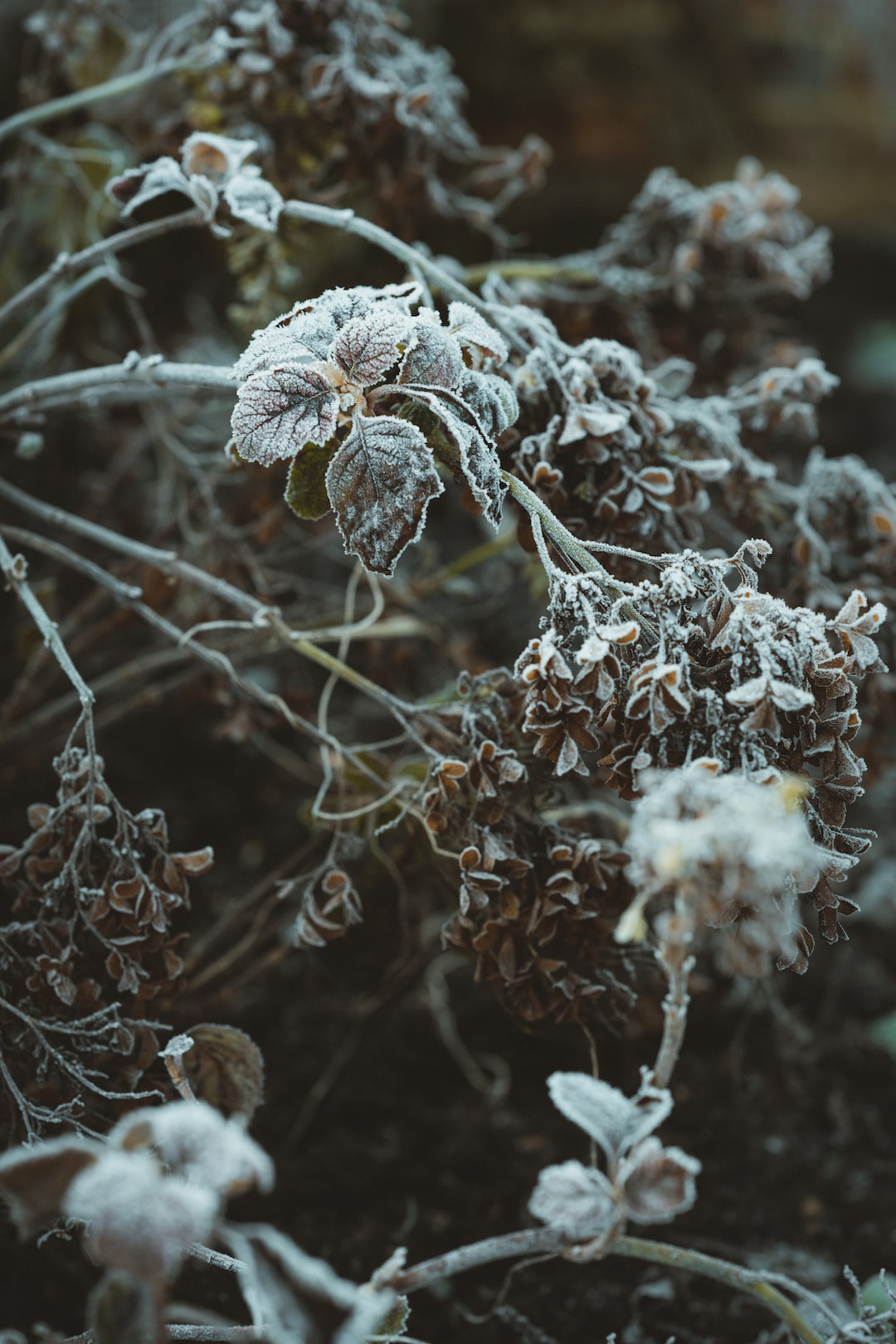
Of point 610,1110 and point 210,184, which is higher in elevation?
point 210,184

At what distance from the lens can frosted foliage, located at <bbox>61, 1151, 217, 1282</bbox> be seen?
0.48m

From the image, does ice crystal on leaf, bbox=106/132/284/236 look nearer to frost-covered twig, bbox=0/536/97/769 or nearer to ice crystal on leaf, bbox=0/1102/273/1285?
frost-covered twig, bbox=0/536/97/769

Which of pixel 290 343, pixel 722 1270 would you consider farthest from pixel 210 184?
pixel 722 1270

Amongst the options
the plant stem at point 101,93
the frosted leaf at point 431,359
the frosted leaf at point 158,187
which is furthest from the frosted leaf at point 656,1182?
the plant stem at point 101,93

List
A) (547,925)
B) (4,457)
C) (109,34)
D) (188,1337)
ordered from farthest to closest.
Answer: (4,457) → (109,34) → (547,925) → (188,1337)

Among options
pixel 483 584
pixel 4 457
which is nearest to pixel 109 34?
pixel 4 457

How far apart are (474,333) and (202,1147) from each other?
0.56m

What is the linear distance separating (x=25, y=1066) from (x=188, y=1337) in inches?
11.3

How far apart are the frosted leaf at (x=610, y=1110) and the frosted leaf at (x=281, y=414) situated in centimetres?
43

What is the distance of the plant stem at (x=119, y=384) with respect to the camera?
84cm

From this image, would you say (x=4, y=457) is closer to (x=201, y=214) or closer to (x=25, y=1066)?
(x=201, y=214)

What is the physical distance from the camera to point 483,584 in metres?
1.96

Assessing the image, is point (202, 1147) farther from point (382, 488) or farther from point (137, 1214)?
point (382, 488)

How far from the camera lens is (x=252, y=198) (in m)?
0.90
